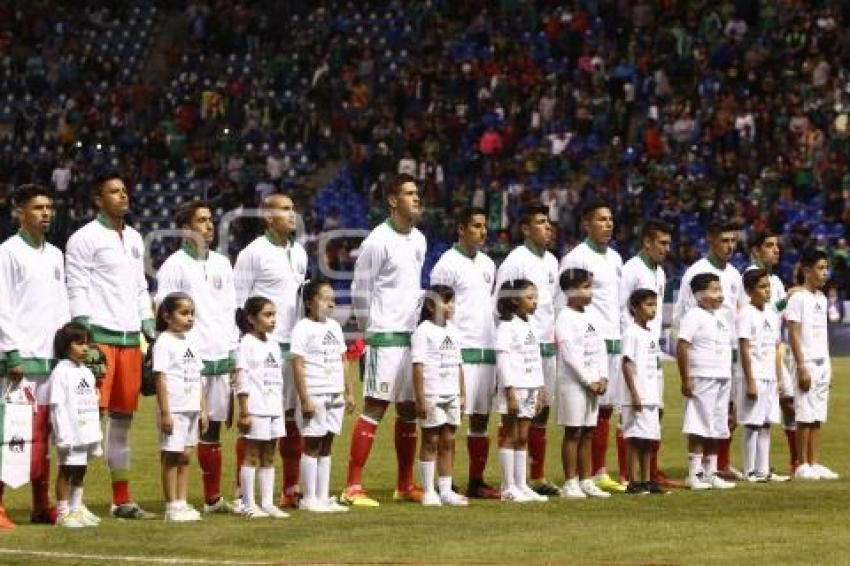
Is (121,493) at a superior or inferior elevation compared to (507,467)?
inferior

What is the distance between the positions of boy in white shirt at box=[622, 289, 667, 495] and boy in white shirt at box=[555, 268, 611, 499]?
250 millimetres

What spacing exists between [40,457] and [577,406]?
175 inches

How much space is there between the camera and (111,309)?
595 inches

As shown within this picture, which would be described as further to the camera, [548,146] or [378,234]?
[548,146]

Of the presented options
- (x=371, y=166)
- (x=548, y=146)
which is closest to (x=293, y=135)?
(x=371, y=166)

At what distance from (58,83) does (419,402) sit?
3130 cm

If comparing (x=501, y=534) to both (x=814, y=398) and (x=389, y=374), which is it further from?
(x=814, y=398)

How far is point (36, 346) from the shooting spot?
14.6 m

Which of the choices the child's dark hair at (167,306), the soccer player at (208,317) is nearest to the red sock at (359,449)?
the soccer player at (208,317)

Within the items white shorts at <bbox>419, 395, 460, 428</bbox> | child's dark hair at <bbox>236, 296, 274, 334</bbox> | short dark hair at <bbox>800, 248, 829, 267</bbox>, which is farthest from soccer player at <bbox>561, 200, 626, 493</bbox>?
child's dark hair at <bbox>236, 296, 274, 334</bbox>

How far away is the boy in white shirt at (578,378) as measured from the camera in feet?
55.1

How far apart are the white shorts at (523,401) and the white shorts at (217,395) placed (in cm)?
223

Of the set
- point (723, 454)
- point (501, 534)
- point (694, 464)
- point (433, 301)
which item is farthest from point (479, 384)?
point (501, 534)

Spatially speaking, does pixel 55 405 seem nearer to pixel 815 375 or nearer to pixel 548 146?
pixel 815 375
